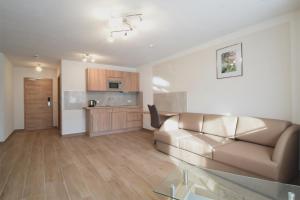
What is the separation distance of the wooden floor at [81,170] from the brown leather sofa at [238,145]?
0.44m

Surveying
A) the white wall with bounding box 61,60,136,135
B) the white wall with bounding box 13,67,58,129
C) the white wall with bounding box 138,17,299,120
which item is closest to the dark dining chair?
the white wall with bounding box 138,17,299,120

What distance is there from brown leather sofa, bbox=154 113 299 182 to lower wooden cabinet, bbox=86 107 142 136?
91.1 inches

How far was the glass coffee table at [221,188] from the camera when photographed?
1488mm

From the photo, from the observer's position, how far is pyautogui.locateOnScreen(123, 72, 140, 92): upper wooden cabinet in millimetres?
6077

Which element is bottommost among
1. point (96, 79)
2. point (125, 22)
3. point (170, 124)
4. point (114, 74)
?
point (170, 124)

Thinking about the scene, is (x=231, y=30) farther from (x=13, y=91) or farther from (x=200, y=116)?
(x=13, y=91)

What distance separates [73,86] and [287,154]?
5.59 m

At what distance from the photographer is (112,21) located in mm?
2488

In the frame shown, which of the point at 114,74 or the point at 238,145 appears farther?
the point at 114,74

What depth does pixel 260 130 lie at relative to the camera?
253cm

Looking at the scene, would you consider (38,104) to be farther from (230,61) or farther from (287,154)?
(287,154)

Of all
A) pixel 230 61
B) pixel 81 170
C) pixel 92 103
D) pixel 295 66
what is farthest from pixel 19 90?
pixel 295 66

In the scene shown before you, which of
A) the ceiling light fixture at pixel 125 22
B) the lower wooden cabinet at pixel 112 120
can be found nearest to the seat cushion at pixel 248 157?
the ceiling light fixture at pixel 125 22

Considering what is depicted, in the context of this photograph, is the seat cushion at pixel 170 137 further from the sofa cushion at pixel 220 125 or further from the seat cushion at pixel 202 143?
the sofa cushion at pixel 220 125
